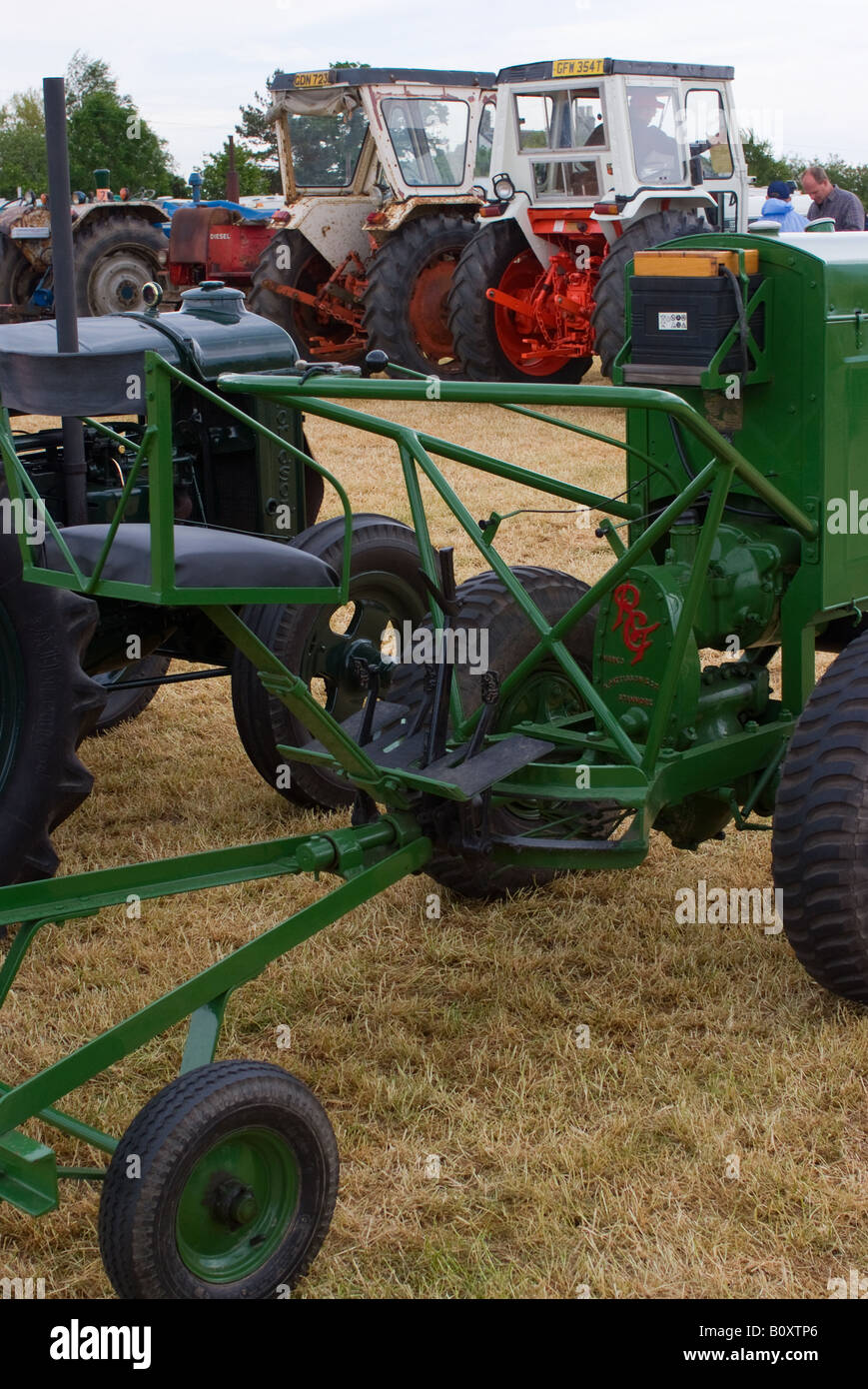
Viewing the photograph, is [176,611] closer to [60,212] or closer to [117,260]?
[60,212]

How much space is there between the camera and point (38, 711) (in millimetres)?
3264

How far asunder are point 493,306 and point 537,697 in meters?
8.53

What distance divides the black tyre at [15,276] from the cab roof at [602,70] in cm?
543

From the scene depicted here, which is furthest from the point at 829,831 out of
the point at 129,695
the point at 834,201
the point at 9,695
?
the point at 834,201

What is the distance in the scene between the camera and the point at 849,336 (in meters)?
3.08

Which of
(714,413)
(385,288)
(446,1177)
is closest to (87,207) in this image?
(385,288)

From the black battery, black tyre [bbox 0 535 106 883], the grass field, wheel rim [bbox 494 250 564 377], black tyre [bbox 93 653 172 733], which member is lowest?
the grass field

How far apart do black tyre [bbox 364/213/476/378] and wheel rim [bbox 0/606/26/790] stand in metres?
8.81

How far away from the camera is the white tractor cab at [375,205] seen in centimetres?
1207

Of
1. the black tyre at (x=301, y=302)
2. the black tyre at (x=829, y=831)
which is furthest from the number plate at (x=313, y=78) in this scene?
the black tyre at (x=829, y=831)

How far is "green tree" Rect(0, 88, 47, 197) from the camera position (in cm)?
3453

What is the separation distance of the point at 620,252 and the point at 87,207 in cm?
600
